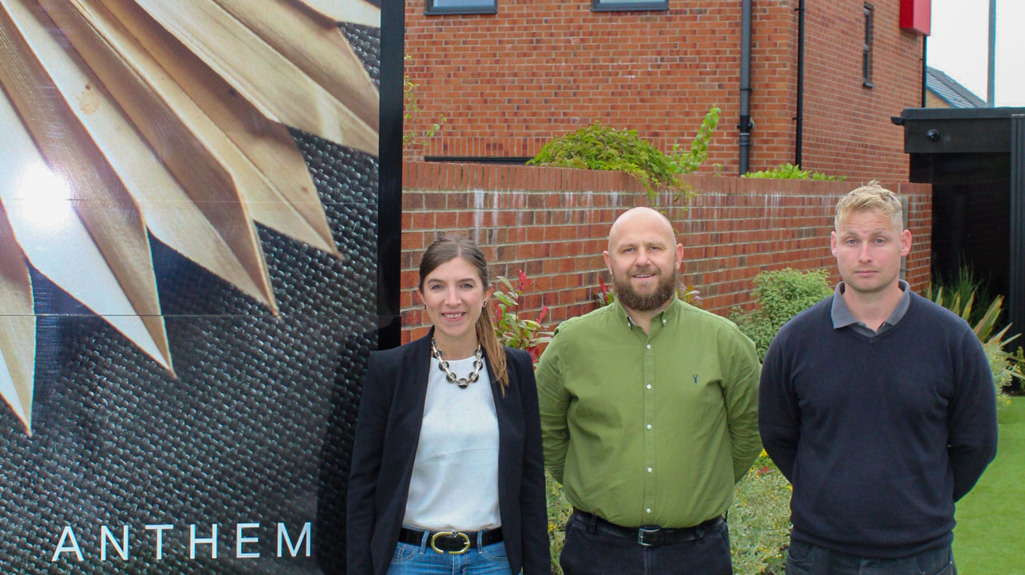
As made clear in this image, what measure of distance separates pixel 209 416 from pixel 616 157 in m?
3.91

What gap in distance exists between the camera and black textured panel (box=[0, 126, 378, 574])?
356 cm

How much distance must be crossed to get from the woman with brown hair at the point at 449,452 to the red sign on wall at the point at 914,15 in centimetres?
1511

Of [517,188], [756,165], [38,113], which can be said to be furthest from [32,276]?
[756,165]

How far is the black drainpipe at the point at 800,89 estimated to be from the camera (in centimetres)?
1319

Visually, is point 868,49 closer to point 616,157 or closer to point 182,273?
point 616,157

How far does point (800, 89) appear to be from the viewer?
1325cm

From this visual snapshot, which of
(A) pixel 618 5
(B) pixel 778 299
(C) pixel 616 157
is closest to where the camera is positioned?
(C) pixel 616 157

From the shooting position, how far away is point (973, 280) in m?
12.2

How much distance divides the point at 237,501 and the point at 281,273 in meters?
0.75

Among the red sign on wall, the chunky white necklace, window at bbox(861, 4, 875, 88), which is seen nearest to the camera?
the chunky white necklace

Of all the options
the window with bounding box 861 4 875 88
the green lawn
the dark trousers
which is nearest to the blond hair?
the dark trousers

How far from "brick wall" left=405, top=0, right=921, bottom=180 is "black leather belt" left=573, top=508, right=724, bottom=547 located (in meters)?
10.3

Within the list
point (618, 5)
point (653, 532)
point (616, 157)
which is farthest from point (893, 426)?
point (618, 5)

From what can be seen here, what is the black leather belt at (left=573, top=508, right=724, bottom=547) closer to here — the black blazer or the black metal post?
the black blazer
